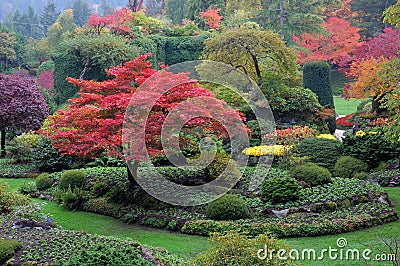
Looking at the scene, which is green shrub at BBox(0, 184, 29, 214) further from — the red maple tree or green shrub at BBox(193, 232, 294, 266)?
the red maple tree

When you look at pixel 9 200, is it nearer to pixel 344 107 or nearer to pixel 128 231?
pixel 128 231

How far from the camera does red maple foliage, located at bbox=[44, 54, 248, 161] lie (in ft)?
32.2

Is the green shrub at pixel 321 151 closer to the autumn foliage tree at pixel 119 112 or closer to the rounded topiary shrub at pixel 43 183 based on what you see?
the autumn foliage tree at pixel 119 112

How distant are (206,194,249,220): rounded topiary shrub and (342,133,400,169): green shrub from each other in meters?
5.61

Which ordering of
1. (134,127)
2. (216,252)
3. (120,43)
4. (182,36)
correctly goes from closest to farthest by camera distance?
(216,252)
(134,127)
(120,43)
(182,36)

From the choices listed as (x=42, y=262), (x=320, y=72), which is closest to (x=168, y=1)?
(x=320, y=72)

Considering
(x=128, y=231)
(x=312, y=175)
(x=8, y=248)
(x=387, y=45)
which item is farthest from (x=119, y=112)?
(x=387, y=45)

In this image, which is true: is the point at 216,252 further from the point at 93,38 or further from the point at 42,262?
the point at 93,38

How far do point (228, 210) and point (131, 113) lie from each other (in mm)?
2919

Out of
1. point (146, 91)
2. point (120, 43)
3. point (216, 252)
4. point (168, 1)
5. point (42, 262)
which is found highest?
point (168, 1)

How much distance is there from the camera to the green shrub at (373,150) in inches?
548

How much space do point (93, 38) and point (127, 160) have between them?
1789 centimetres

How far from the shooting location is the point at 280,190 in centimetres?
1059

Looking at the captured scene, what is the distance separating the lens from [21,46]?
150ft
